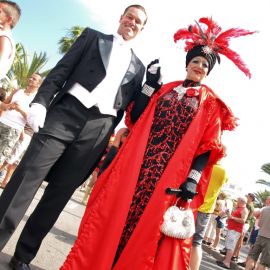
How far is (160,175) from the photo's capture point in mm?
2818

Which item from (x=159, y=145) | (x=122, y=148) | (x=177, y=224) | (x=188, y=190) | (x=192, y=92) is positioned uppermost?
(x=192, y=92)

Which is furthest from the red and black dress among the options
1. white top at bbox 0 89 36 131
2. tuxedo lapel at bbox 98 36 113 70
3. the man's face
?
white top at bbox 0 89 36 131

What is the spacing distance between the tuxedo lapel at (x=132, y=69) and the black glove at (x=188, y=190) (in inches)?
36.3

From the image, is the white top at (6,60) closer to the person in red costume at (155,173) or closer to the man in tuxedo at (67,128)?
the man in tuxedo at (67,128)

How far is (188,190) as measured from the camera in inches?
105

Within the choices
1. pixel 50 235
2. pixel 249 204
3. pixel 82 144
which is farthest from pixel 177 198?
pixel 249 204

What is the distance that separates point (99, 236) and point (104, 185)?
1.21 ft

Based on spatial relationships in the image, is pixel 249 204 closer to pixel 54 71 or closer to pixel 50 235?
pixel 50 235

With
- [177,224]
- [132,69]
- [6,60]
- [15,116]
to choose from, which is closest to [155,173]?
[177,224]

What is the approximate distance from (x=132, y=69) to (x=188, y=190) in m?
1.08

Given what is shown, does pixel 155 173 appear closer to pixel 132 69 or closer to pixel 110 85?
pixel 110 85

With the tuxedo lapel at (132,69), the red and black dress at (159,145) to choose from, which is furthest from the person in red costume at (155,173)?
the tuxedo lapel at (132,69)

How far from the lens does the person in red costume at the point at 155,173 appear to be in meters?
2.61

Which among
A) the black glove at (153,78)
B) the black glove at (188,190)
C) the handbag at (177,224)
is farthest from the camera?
the black glove at (153,78)
